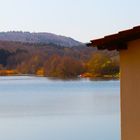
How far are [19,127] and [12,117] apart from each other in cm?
296

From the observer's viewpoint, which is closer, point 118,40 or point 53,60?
point 118,40

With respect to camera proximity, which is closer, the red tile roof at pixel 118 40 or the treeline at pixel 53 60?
the red tile roof at pixel 118 40

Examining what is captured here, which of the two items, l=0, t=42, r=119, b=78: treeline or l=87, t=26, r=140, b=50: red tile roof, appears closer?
l=87, t=26, r=140, b=50: red tile roof

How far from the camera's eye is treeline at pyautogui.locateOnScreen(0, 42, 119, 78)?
45656 mm

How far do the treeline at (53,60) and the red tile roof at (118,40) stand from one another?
38.2 metres

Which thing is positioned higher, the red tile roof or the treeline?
the treeline

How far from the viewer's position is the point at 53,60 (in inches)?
1892

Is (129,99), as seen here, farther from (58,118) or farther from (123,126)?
(58,118)

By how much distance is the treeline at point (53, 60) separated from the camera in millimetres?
45656

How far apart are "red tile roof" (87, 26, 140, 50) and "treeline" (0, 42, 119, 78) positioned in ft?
125

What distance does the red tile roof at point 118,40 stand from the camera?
4157 millimetres

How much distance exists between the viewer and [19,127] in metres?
15.3

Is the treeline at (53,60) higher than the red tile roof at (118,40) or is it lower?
higher

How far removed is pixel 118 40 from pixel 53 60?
144ft
